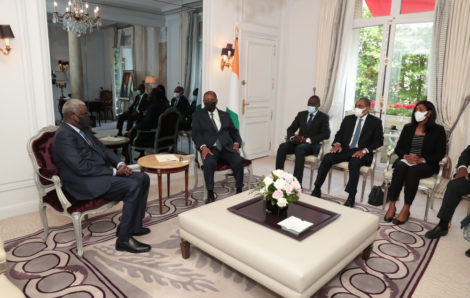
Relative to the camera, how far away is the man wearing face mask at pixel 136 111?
172 inches

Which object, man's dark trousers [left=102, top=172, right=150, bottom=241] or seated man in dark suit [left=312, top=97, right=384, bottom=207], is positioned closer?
man's dark trousers [left=102, top=172, right=150, bottom=241]

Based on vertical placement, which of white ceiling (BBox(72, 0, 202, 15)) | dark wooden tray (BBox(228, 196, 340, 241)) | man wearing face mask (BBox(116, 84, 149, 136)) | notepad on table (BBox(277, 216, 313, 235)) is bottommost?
dark wooden tray (BBox(228, 196, 340, 241))

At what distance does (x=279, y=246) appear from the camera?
222 centimetres

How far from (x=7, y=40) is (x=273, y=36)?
4.27 m

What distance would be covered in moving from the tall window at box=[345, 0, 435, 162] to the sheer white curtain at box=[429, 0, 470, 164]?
32 cm

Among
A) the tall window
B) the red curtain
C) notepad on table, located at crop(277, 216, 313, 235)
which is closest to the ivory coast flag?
the tall window

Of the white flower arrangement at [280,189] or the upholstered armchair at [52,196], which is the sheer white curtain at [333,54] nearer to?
the white flower arrangement at [280,189]

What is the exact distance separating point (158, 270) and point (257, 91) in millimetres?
4129

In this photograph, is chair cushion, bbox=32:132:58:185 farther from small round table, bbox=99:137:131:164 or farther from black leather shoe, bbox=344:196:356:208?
black leather shoe, bbox=344:196:356:208

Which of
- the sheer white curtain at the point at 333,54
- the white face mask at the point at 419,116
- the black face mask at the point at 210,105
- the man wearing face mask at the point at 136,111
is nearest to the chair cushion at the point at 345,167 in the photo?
the white face mask at the point at 419,116

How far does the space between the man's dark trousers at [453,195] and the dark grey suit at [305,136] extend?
174cm

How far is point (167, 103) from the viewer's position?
4.88m

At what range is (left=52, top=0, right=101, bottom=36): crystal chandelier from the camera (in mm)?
3643

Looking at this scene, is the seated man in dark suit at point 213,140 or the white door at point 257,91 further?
the white door at point 257,91
